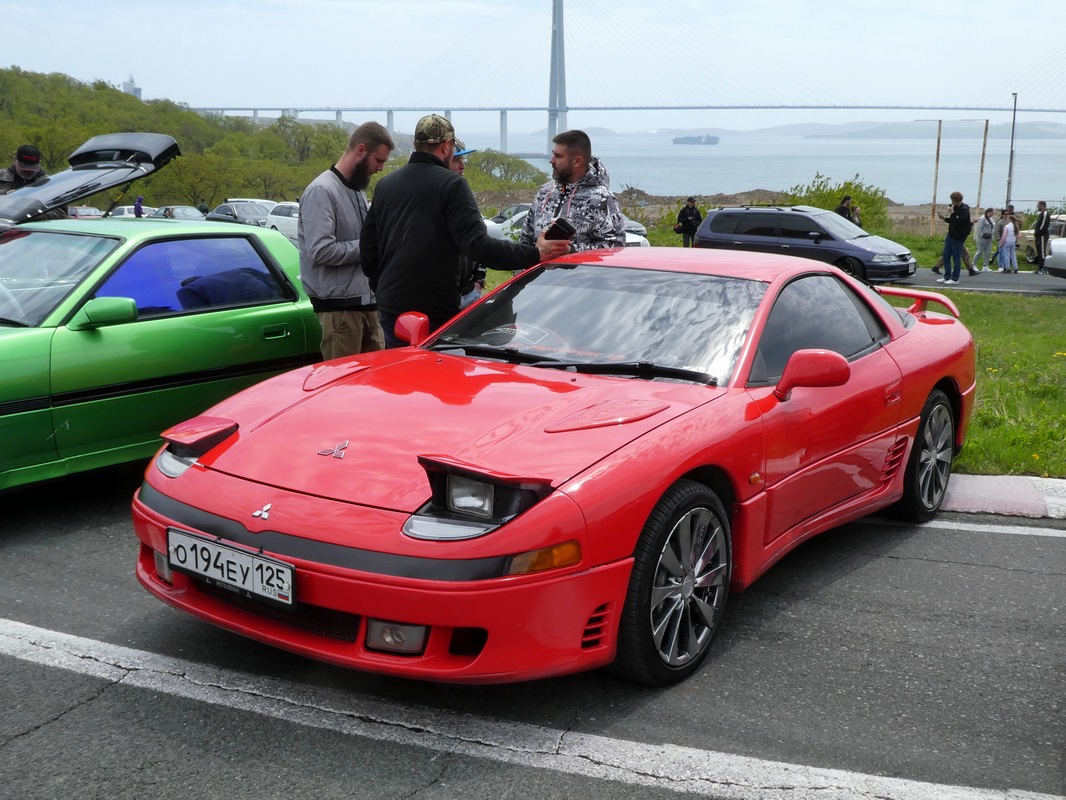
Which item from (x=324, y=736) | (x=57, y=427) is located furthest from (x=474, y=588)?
(x=57, y=427)

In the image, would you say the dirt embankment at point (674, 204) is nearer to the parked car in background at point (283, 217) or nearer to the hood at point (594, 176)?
the parked car in background at point (283, 217)

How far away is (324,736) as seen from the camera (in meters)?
2.88

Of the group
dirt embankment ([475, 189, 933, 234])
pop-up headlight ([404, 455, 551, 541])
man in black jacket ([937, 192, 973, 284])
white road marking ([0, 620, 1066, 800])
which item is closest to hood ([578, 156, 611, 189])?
pop-up headlight ([404, 455, 551, 541])

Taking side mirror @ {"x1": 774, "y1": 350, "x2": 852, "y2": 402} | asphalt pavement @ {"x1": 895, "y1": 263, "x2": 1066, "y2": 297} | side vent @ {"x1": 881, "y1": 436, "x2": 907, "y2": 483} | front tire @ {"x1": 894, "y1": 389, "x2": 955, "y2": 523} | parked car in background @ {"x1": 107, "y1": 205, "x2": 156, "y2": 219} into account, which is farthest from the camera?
asphalt pavement @ {"x1": 895, "y1": 263, "x2": 1066, "y2": 297}

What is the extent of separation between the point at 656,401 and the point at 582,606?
2.83 feet

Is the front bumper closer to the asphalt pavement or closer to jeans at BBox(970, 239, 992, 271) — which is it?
the asphalt pavement

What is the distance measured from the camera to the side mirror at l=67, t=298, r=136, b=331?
15.7ft

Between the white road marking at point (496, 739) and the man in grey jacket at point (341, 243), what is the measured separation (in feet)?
9.00

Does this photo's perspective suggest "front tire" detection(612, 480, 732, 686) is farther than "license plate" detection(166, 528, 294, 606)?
Yes

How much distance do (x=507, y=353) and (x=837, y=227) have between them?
18765 millimetres

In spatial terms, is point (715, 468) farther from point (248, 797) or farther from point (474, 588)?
point (248, 797)

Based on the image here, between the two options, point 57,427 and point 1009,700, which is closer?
point 1009,700

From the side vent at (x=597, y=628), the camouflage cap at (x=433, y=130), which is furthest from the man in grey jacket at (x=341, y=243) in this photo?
the side vent at (x=597, y=628)

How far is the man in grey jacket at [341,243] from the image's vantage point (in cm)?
571
